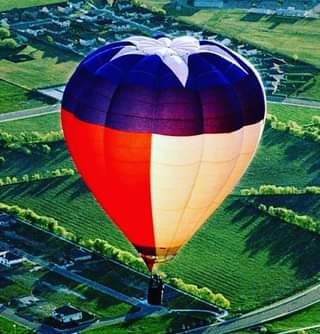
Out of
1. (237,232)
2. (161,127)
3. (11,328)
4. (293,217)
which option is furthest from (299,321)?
(161,127)

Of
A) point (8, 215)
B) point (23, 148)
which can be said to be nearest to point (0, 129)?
point (23, 148)

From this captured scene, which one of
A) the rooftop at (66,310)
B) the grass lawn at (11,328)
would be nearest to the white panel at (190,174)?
the rooftop at (66,310)

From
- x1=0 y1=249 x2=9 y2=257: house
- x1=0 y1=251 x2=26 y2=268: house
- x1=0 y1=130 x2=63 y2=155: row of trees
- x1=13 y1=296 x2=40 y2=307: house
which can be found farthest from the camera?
x1=0 y1=130 x2=63 y2=155: row of trees

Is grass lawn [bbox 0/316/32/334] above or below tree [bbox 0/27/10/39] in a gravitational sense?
below

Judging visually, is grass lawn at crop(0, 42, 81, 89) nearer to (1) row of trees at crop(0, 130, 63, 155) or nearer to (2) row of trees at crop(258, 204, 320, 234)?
(1) row of trees at crop(0, 130, 63, 155)

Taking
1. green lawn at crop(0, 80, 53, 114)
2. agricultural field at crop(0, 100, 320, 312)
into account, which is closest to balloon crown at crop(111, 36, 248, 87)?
agricultural field at crop(0, 100, 320, 312)

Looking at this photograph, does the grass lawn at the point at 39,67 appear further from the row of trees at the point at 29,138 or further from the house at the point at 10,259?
the house at the point at 10,259
